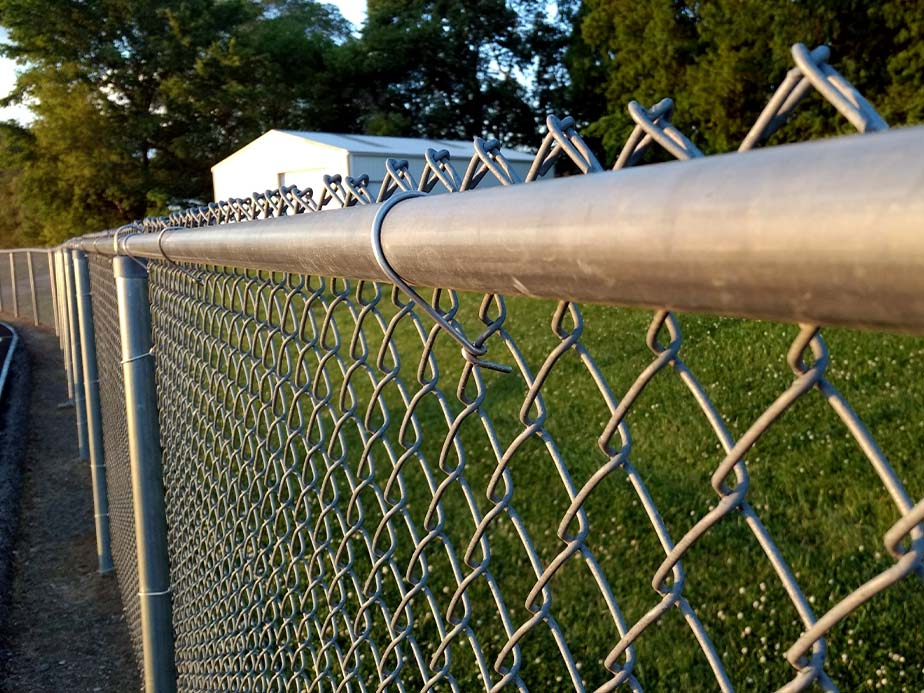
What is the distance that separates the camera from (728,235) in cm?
56

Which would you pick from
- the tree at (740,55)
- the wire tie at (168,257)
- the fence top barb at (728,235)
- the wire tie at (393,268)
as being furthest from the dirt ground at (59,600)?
the tree at (740,55)

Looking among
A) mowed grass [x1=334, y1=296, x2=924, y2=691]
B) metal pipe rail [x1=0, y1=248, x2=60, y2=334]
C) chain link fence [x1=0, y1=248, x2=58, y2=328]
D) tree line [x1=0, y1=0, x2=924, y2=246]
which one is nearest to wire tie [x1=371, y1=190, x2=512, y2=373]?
mowed grass [x1=334, y1=296, x2=924, y2=691]

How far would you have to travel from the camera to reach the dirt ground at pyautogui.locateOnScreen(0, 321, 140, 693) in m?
3.95

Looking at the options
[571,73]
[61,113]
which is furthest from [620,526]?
[61,113]

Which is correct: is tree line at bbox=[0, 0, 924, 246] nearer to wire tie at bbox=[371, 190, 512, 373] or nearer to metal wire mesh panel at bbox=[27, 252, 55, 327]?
metal wire mesh panel at bbox=[27, 252, 55, 327]

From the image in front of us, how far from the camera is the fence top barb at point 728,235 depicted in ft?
1.59

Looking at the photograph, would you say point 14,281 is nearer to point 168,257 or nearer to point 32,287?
point 32,287

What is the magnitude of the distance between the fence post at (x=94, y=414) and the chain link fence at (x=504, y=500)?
10 centimetres

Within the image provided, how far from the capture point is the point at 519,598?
419 cm

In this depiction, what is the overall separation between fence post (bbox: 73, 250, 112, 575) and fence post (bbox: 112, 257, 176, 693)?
244 centimetres

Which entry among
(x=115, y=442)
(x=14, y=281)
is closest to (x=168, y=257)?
(x=115, y=442)

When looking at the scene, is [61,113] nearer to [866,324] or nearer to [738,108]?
[738,108]

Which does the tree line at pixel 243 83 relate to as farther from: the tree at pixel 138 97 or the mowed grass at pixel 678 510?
the mowed grass at pixel 678 510

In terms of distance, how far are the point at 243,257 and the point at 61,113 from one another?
36167 millimetres
